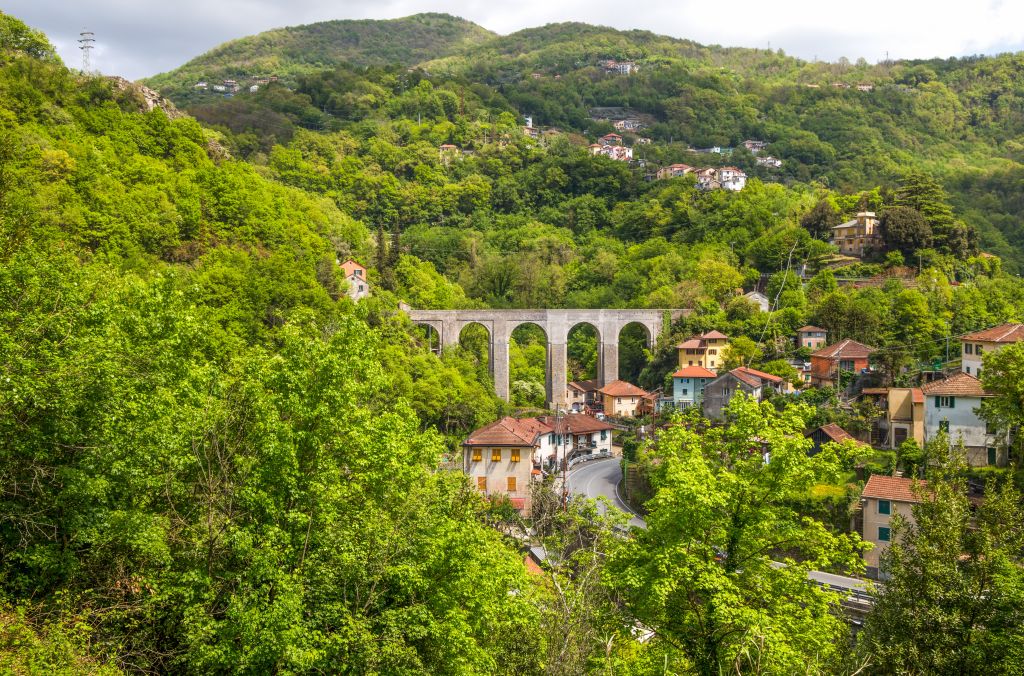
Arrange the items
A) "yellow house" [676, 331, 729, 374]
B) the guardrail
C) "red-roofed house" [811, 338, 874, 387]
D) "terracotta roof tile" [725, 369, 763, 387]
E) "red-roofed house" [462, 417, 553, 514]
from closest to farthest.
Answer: "red-roofed house" [462, 417, 553, 514], "terracotta roof tile" [725, 369, 763, 387], "red-roofed house" [811, 338, 874, 387], the guardrail, "yellow house" [676, 331, 729, 374]

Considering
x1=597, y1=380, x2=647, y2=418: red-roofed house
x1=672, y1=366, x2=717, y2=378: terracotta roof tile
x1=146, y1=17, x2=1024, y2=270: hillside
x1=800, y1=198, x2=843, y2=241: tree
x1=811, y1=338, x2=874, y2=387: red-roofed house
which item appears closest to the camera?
x1=811, y1=338, x2=874, y2=387: red-roofed house

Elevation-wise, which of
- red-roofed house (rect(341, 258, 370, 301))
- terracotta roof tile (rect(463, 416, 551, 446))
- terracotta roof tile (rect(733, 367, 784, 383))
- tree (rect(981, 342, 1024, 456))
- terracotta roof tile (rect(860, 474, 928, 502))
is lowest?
terracotta roof tile (rect(463, 416, 551, 446))

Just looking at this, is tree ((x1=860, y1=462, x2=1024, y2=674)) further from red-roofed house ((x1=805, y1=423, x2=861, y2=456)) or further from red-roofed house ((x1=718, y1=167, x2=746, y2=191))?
red-roofed house ((x1=718, y1=167, x2=746, y2=191))

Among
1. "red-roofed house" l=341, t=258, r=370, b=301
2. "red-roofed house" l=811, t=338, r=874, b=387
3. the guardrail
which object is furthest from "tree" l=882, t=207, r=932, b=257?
"red-roofed house" l=341, t=258, r=370, b=301

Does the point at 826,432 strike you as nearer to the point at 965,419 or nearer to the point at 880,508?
the point at 965,419

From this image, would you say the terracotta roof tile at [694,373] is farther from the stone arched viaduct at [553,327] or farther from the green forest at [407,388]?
the stone arched viaduct at [553,327]

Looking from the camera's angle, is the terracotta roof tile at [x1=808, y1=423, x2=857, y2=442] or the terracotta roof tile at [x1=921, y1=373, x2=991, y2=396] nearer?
the terracotta roof tile at [x1=921, y1=373, x2=991, y2=396]
